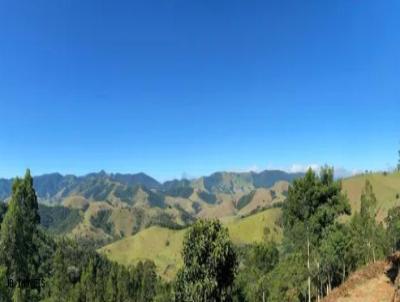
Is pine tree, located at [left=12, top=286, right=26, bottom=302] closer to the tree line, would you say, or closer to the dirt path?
the tree line

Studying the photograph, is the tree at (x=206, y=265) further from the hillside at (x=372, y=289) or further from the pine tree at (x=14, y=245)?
the pine tree at (x=14, y=245)

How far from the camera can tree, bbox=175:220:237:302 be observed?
192 ft

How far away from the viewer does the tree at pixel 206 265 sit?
58.6m

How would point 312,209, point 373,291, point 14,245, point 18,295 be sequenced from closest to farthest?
point 18,295 → point 14,245 → point 373,291 → point 312,209

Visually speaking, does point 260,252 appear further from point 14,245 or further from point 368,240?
point 14,245

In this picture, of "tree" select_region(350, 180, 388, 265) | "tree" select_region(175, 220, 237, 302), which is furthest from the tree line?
"tree" select_region(350, 180, 388, 265)

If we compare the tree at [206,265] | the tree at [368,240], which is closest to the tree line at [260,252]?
the tree at [206,265]

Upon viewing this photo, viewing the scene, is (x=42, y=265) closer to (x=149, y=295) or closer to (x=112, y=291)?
(x=112, y=291)

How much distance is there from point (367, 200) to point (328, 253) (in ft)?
216

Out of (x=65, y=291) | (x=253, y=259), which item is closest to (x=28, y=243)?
(x=253, y=259)

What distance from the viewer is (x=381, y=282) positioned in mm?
59594

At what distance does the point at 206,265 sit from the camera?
194 ft

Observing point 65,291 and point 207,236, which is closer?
point 207,236

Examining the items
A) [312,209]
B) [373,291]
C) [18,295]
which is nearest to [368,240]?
[312,209]
